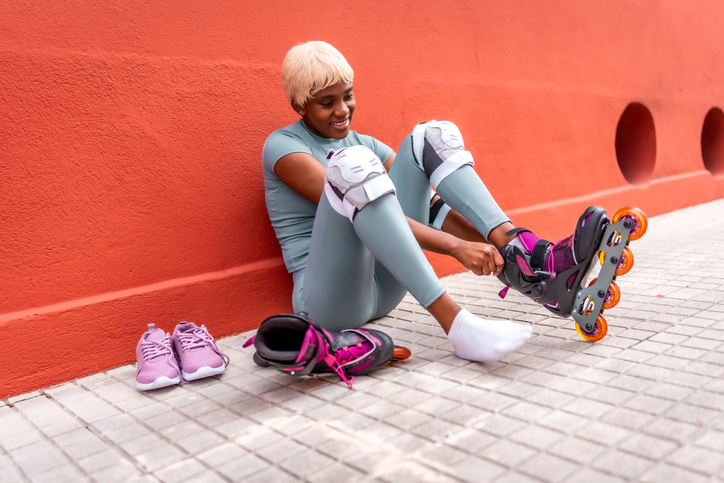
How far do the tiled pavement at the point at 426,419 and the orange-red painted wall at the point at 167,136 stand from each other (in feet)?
0.81

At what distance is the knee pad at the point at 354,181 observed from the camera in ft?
5.65

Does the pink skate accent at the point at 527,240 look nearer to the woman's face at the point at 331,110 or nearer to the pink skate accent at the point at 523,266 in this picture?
the pink skate accent at the point at 523,266

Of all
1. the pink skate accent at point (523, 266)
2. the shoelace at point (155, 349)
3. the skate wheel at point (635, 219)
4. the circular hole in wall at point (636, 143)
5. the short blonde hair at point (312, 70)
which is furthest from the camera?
the circular hole in wall at point (636, 143)

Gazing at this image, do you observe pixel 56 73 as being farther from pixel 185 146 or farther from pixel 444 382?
pixel 444 382

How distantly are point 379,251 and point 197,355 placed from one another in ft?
2.62

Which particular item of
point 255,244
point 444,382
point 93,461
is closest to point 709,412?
point 444,382

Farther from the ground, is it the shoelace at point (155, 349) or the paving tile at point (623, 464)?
the shoelace at point (155, 349)

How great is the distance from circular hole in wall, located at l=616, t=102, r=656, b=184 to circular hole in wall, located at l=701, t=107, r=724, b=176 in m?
1.61

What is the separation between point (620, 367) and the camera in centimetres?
181

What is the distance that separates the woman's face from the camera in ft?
7.20

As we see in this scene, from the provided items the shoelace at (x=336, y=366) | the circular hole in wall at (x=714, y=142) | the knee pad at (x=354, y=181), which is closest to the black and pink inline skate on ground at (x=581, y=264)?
the knee pad at (x=354, y=181)

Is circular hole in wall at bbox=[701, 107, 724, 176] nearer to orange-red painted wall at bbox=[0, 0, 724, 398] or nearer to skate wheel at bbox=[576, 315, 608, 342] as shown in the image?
orange-red painted wall at bbox=[0, 0, 724, 398]

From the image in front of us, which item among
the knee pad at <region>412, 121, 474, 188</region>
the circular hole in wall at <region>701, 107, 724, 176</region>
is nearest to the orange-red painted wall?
the knee pad at <region>412, 121, 474, 188</region>

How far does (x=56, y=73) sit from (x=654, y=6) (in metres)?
5.39
